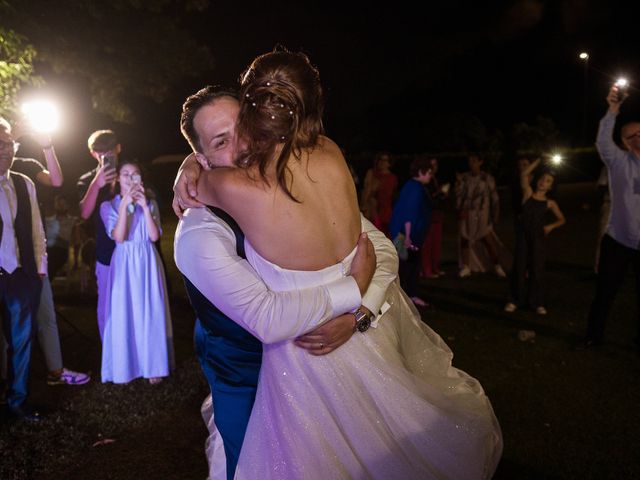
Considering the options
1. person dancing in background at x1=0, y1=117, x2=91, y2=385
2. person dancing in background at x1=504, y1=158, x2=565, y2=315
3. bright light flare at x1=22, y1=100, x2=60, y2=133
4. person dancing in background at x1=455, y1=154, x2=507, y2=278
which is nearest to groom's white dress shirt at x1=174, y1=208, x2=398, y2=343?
person dancing in background at x1=0, y1=117, x2=91, y2=385

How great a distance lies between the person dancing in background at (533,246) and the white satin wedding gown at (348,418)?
5.31m

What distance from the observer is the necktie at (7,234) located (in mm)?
4477

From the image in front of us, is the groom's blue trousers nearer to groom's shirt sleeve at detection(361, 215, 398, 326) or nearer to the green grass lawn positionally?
groom's shirt sleeve at detection(361, 215, 398, 326)

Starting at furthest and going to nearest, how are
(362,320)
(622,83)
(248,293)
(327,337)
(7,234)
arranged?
(622,83) < (7,234) < (362,320) < (327,337) < (248,293)

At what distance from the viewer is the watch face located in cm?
224

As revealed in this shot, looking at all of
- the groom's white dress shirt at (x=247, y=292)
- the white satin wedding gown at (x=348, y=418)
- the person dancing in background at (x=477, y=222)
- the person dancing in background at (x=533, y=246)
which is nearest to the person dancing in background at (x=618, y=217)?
the person dancing in background at (x=533, y=246)

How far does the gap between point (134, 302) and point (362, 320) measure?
3465 millimetres

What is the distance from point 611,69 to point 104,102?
30.5 metres

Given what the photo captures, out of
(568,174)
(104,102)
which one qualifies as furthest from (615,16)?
(104,102)

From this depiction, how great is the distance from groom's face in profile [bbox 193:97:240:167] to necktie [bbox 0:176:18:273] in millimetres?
2958

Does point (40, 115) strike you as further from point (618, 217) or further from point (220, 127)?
point (618, 217)

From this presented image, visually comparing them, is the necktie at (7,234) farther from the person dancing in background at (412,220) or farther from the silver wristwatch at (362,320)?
the person dancing in background at (412,220)

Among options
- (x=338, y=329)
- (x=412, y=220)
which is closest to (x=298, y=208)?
(x=338, y=329)

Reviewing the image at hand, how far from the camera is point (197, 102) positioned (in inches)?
90.8
